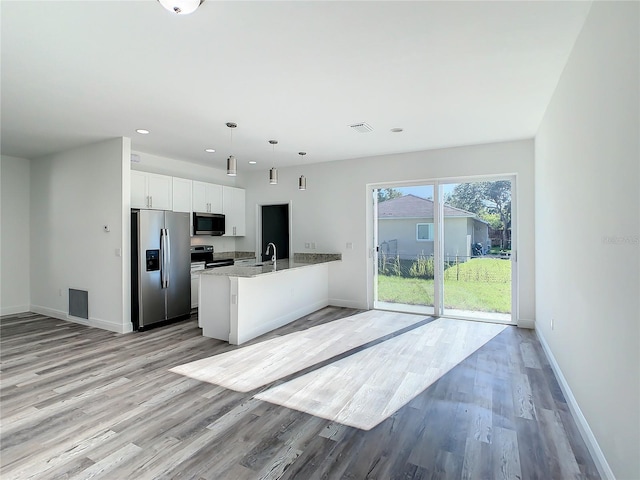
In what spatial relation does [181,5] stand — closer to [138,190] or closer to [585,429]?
[585,429]

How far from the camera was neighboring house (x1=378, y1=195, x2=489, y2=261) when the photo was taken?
509 cm

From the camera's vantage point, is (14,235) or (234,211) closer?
(14,235)

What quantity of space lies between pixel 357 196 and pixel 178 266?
3203 millimetres

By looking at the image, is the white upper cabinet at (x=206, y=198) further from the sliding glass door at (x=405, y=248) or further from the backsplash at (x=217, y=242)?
the sliding glass door at (x=405, y=248)

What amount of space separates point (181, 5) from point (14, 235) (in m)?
6.04

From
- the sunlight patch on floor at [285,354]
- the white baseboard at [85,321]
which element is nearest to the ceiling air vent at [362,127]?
the sunlight patch on floor at [285,354]

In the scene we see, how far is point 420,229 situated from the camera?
213 inches

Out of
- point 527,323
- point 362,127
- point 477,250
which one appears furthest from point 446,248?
point 362,127

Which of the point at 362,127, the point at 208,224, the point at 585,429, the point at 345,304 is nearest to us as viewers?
the point at 585,429

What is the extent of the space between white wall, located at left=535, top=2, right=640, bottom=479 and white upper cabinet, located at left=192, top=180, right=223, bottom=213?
5.35 meters

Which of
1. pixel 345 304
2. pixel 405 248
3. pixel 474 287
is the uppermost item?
pixel 405 248

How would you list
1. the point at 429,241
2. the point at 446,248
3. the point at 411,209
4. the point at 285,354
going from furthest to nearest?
the point at 411,209 → the point at 429,241 → the point at 446,248 → the point at 285,354

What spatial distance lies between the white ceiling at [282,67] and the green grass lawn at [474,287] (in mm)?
1950

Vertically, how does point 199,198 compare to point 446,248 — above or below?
above
